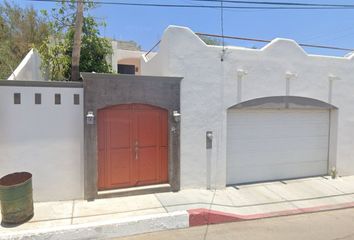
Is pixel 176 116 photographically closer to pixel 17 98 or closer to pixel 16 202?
pixel 17 98

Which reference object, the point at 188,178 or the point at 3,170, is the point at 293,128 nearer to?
the point at 188,178

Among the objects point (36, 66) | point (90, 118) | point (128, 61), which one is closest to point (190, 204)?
point (90, 118)

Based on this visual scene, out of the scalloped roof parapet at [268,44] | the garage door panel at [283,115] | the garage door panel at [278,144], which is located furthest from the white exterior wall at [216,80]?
the garage door panel at [278,144]

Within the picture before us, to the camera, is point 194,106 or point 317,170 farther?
point 317,170

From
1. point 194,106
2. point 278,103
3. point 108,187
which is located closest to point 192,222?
point 108,187

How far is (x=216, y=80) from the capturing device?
881 cm

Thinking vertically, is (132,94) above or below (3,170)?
above

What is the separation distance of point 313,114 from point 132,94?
6252 millimetres

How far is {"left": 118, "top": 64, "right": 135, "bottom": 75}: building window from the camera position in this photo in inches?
728

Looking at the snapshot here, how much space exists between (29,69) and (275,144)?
8207 millimetres

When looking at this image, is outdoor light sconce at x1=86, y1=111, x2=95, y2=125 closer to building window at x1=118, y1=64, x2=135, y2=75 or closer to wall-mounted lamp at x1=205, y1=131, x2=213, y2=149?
wall-mounted lamp at x1=205, y1=131, x2=213, y2=149

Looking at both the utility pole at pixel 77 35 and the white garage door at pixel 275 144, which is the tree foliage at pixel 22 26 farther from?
the white garage door at pixel 275 144

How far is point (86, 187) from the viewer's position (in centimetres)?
770

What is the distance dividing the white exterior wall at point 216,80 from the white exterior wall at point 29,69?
A: 3818 millimetres
